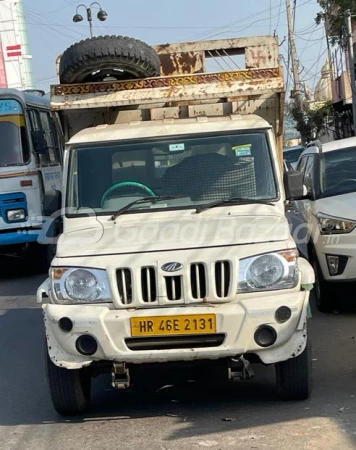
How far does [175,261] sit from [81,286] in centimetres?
66

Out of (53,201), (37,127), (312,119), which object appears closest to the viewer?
(53,201)

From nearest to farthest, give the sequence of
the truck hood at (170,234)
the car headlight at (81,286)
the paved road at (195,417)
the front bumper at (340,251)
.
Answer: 1. the paved road at (195,417)
2. the car headlight at (81,286)
3. the truck hood at (170,234)
4. the front bumper at (340,251)

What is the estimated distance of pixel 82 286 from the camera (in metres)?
5.54

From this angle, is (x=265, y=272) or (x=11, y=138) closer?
(x=265, y=272)

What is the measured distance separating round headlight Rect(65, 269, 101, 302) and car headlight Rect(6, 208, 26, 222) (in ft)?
26.1

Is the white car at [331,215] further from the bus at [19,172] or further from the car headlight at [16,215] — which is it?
the car headlight at [16,215]

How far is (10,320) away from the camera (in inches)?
402

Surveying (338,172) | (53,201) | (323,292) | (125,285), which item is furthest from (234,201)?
(338,172)

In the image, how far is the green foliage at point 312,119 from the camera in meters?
→ 40.5

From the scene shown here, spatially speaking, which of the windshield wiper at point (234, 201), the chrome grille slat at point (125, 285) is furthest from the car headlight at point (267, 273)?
the windshield wiper at point (234, 201)

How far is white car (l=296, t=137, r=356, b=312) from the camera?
869 cm

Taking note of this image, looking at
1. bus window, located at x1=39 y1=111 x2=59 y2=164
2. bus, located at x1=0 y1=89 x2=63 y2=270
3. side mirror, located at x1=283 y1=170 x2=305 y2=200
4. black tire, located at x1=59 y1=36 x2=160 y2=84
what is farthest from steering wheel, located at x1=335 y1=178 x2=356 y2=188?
bus window, located at x1=39 y1=111 x2=59 y2=164

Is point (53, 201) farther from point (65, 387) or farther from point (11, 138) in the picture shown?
point (11, 138)

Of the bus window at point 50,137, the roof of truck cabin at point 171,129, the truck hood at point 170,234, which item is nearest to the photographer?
the truck hood at point 170,234
